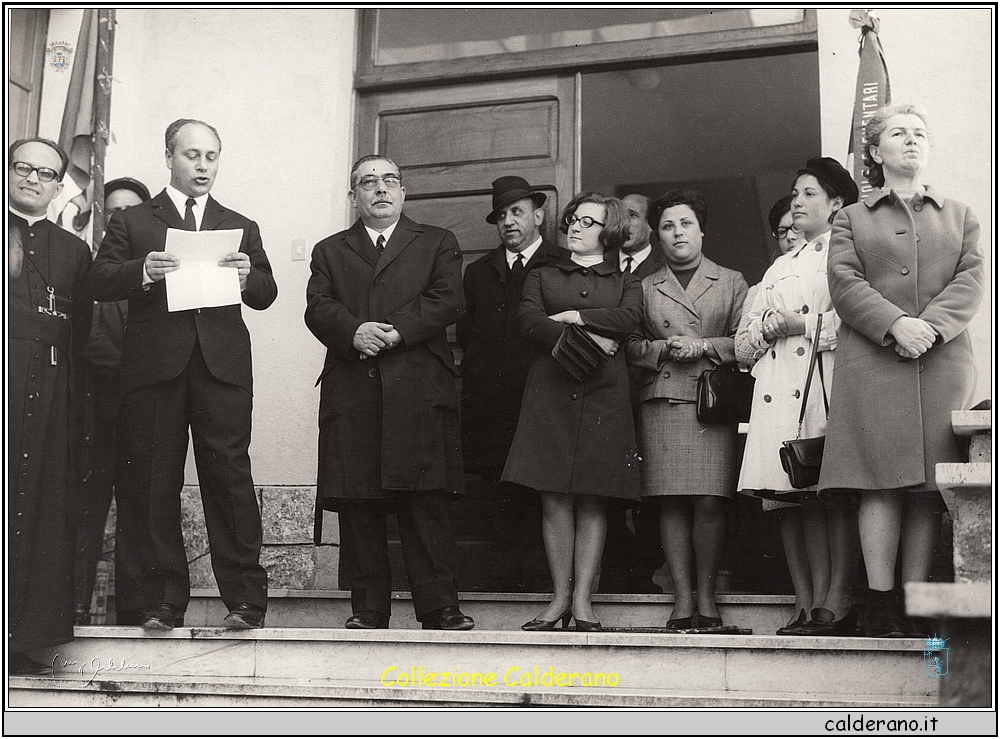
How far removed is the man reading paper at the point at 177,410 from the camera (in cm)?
438

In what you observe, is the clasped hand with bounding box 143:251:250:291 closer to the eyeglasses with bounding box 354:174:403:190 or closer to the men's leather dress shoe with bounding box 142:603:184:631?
the eyeglasses with bounding box 354:174:403:190

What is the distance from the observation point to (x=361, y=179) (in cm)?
478

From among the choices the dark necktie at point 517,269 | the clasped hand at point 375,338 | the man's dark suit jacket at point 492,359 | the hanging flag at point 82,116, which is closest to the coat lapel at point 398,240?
the clasped hand at point 375,338

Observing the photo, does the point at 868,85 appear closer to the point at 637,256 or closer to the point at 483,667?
the point at 637,256

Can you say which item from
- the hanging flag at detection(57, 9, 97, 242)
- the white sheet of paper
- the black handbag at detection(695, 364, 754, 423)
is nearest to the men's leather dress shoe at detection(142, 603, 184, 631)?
the white sheet of paper

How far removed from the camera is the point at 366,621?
14.4 feet

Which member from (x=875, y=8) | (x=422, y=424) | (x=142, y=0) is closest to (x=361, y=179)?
→ (x=422, y=424)

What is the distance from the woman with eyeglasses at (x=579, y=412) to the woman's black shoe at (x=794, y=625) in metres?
0.66

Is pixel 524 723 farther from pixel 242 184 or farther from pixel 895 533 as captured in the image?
pixel 242 184

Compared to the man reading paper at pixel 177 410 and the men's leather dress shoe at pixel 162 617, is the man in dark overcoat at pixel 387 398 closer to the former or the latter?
the man reading paper at pixel 177 410

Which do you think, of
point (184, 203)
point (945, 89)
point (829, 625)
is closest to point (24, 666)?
point (184, 203)

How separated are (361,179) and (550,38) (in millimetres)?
1774

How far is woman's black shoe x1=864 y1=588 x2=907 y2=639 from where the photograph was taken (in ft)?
12.4

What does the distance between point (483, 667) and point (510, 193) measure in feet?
7.53
